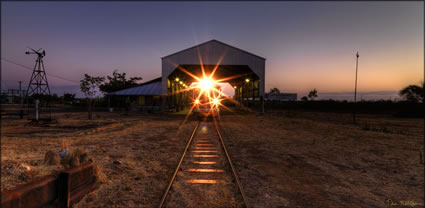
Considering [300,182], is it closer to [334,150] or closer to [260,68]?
[334,150]

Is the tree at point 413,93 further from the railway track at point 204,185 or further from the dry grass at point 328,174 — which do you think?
the railway track at point 204,185

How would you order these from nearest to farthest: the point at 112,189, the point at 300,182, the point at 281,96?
the point at 112,189, the point at 300,182, the point at 281,96

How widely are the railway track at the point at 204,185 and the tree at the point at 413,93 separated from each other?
2158 inches

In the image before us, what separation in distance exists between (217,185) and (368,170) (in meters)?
5.39

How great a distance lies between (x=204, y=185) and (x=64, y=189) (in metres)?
2.91

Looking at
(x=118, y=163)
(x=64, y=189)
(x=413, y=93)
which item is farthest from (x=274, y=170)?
(x=413, y=93)

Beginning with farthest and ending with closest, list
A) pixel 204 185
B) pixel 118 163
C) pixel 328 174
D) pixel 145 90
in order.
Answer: pixel 145 90 → pixel 118 163 → pixel 328 174 → pixel 204 185

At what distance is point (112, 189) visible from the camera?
15.5 ft

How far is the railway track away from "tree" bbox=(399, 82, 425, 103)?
5482 centimetres

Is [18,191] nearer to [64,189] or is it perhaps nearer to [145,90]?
[64,189]

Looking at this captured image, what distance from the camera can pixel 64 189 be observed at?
3559mm

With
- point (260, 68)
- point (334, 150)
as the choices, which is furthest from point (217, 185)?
point (260, 68)

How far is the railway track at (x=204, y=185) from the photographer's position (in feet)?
13.6

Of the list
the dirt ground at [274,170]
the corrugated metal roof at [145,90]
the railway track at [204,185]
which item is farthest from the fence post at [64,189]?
the corrugated metal roof at [145,90]
